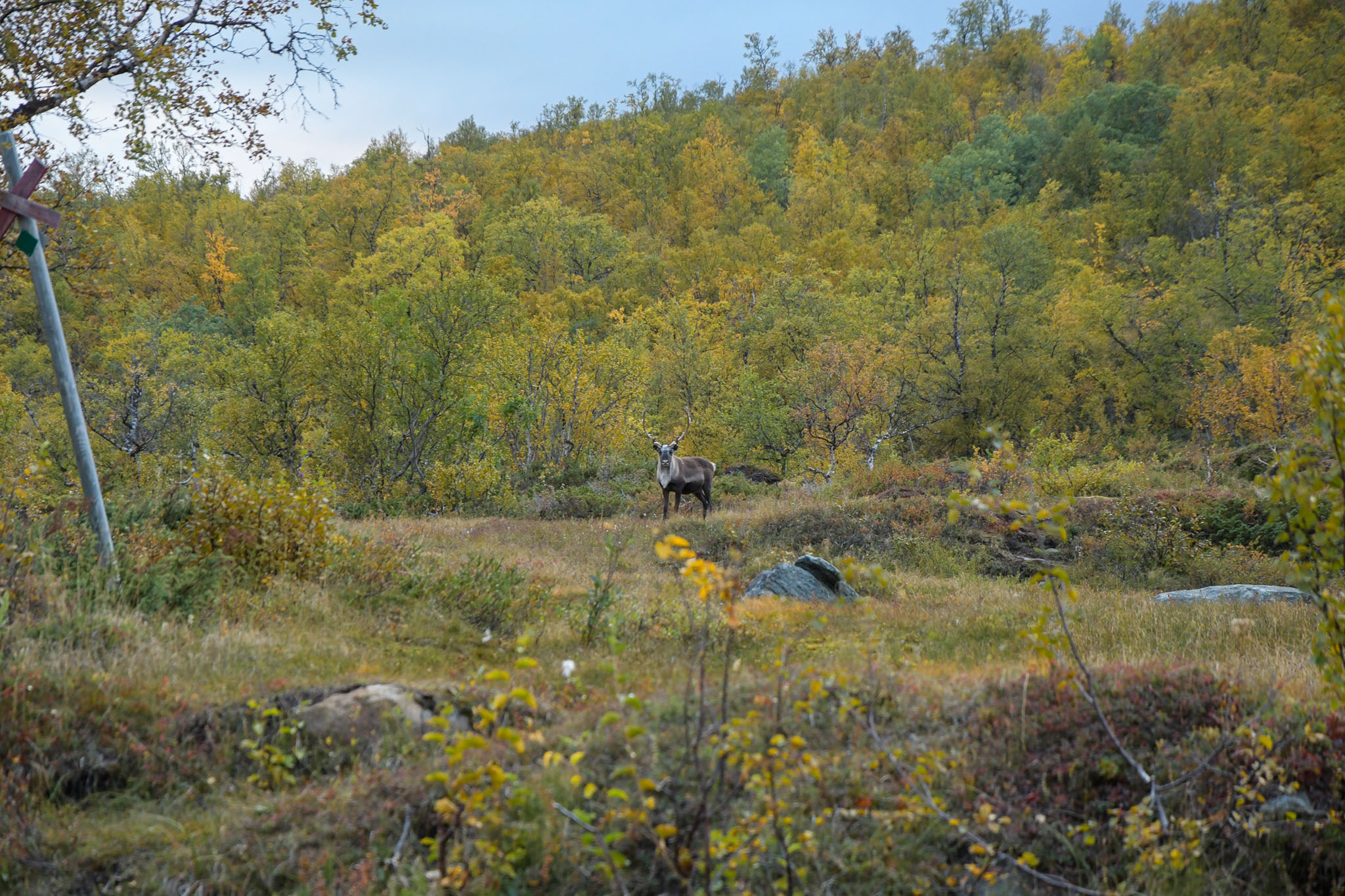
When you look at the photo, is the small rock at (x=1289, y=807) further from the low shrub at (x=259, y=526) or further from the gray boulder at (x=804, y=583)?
the low shrub at (x=259, y=526)

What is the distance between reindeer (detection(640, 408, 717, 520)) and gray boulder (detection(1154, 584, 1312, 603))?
434 inches

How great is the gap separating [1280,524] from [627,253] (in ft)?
178

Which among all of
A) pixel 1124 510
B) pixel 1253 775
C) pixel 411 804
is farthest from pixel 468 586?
pixel 1124 510

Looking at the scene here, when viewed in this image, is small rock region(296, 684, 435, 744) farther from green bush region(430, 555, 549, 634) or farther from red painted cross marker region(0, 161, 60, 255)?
red painted cross marker region(0, 161, 60, 255)

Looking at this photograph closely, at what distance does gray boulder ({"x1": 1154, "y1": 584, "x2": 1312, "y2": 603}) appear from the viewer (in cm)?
1136

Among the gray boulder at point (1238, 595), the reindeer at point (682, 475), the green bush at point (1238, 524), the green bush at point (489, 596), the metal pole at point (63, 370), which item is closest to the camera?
the metal pole at point (63, 370)

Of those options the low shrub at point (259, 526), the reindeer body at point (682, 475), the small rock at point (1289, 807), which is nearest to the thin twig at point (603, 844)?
the small rock at point (1289, 807)

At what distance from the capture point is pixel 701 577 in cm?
395

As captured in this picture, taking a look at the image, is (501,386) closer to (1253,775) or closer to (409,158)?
(1253,775)

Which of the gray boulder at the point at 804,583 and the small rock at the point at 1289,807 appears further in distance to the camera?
the gray boulder at the point at 804,583

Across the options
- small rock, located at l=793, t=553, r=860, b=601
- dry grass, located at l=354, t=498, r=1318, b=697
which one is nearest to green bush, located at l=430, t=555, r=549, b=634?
dry grass, located at l=354, t=498, r=1318, b=697

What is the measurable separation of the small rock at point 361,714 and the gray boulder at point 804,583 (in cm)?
667

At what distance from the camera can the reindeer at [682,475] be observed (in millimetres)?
20766

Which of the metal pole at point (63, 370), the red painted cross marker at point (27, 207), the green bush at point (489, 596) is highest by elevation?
the red painted cross marker at point (27, 207)
